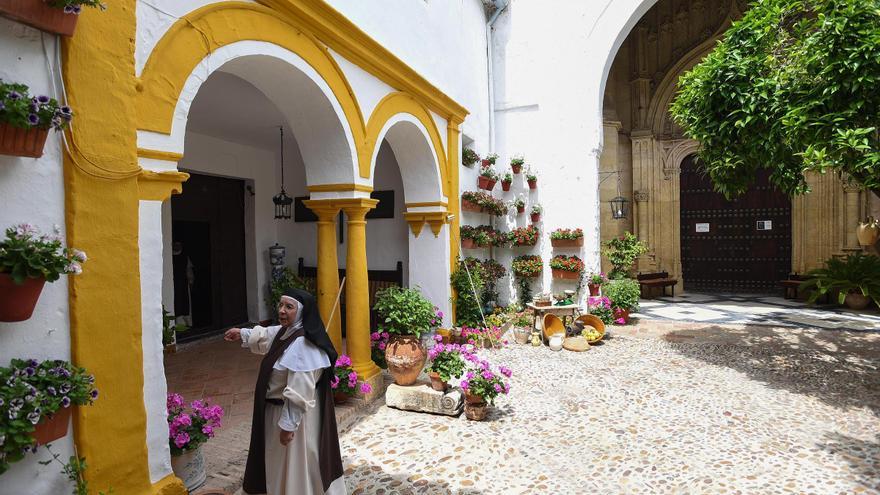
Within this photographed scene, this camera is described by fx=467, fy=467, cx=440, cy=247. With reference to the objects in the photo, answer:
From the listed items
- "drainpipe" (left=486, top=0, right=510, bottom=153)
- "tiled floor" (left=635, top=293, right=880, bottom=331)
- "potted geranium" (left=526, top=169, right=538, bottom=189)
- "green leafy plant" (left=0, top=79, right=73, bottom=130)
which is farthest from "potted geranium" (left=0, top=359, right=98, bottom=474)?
"tiled floor" (left=635, top=293, right=880, bottom=331)

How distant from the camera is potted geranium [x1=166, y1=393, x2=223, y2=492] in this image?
3.25 m

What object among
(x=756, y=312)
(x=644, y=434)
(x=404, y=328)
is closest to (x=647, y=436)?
(x=644, y=434)

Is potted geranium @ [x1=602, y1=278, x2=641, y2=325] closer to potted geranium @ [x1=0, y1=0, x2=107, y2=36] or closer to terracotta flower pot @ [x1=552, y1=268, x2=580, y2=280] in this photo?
terracotta flower pot @ [x1=552, y1=268, x2=580, y2=280]

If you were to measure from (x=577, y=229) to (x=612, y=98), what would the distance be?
631 cm

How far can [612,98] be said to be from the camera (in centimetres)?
1389

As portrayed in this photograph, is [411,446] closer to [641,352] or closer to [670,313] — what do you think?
[641,352]

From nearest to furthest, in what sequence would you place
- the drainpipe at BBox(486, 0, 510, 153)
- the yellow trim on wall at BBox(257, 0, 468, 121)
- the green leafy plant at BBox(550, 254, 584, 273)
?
the yellow trim on wall at BBox(257, 0, 468, 121)
the green leafy plant at BBox(550, 254, 584, 273)
the drainpipe at BBox(486, 0, 510, 153)

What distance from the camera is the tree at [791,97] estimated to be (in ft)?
14.7

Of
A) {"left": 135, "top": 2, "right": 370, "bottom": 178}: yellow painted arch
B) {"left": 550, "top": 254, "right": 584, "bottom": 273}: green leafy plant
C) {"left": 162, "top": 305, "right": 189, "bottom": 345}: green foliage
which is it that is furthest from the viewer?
{"left": 550, "top": 254, "right": 584, "bottom": 273}: green leafy plant

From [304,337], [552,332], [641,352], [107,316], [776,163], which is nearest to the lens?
[107,316]

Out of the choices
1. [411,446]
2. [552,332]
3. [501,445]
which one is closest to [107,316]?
[411,446]

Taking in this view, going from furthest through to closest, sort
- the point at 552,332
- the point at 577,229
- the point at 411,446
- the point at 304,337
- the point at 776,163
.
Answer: the point at 577,229
the point at 552,332
the point at 776,163
the point at 411,446
the point at 304,337

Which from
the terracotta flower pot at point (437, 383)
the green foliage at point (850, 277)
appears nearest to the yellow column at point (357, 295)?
the terracotta flower pot at point (437, 383)

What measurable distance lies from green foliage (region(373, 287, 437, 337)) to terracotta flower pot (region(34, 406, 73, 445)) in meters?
3.72
